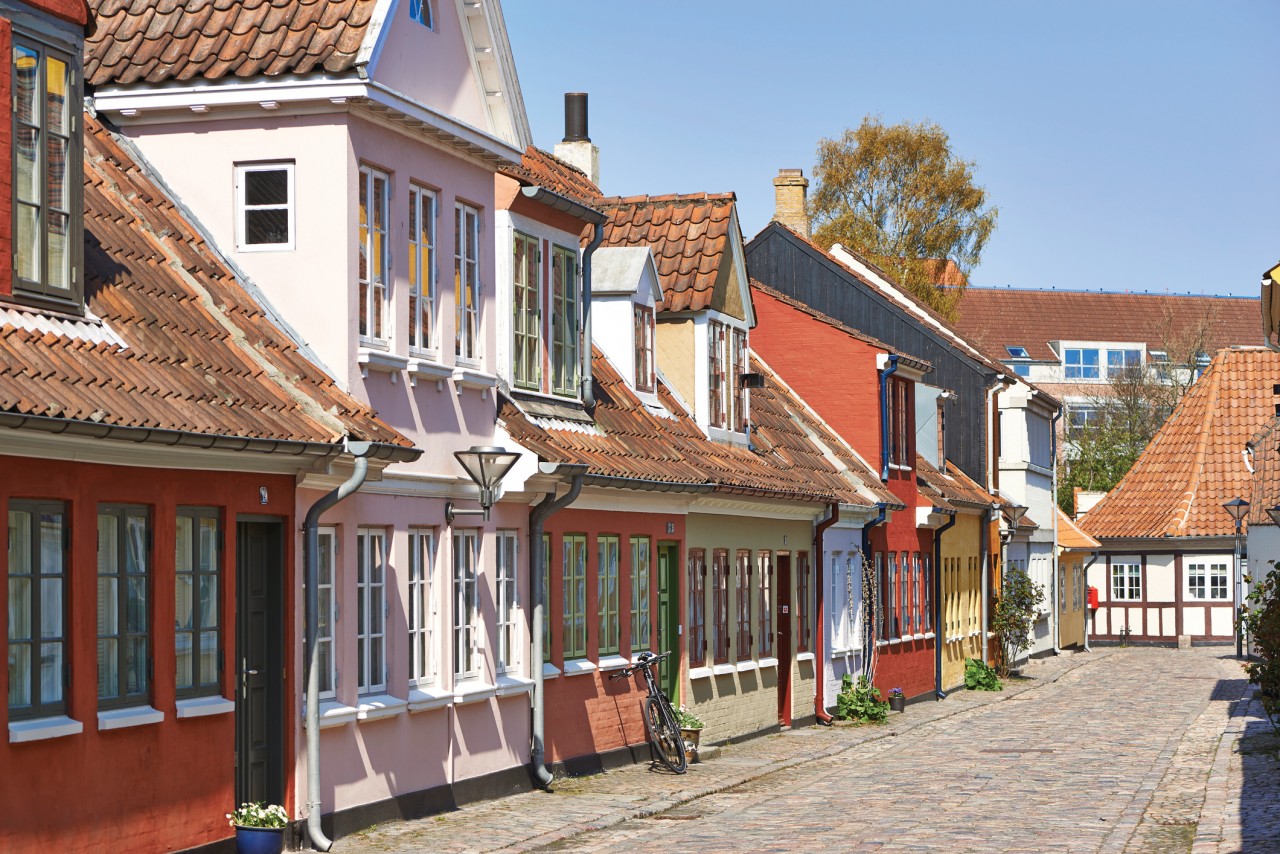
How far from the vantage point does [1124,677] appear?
4062 centimetres

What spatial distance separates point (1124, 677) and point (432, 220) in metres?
27.8

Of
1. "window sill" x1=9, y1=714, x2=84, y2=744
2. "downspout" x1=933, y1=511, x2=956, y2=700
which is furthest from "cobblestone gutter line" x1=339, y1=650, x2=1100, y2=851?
"downspout" x1=933, y1=511, x2=956, y2=700

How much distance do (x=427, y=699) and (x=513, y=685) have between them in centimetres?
187

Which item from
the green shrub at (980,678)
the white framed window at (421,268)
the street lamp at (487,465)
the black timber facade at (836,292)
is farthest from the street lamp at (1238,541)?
the white framed window at (421,268)

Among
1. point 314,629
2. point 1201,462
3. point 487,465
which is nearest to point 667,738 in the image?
point 487,465

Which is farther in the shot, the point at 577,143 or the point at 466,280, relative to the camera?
the point at 577,143

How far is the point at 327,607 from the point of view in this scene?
1429cm

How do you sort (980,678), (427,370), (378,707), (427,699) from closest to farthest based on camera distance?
(378,707) < (427,699) < (427,370) < (980,678)

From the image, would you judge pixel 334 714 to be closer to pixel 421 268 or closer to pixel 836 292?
pixel 421 268

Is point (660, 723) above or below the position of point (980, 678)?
above

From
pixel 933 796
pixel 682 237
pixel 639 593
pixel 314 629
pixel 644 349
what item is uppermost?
pixel 682 237

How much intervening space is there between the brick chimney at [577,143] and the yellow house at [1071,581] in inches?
1056

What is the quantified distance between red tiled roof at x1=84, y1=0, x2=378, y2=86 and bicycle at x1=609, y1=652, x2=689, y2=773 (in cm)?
797

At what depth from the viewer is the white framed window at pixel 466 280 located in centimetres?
1655
